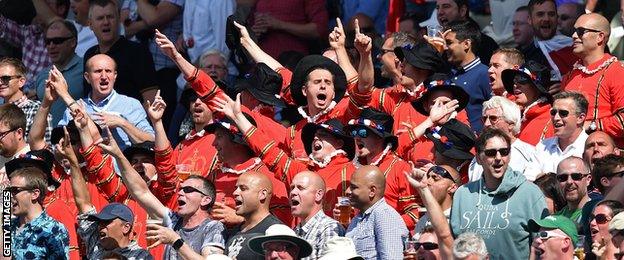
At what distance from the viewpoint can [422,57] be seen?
1759cm

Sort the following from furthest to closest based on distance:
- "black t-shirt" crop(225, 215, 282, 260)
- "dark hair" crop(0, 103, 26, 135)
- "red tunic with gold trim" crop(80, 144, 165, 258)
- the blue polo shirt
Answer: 1. "dark hair" crop(0, 103, 26, 135)
2. the blue polo shirt
3. "red tunic with gold trim" crop(80, 144, 165, 258)
4. "black t-shirt" crop(225, 215, 282, 260)

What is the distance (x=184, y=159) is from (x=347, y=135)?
1892mm

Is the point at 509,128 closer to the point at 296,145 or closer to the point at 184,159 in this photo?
the point at 296,145

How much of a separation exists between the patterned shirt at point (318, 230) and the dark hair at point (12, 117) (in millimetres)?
3813

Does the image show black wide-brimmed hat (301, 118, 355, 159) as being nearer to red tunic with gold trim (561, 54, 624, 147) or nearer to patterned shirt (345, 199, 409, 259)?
patterned shirt (345, 199, 409, 259)

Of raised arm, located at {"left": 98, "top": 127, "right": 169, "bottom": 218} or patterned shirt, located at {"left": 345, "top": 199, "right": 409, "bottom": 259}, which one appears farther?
raised arm, located at {"left": 98, "top": 127, "right": 169, "bottom": 218}

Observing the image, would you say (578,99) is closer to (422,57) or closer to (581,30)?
(581,30)

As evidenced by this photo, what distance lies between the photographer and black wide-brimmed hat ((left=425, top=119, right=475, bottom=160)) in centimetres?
1631

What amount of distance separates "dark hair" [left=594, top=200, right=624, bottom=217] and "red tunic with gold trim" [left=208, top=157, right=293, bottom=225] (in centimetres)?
317

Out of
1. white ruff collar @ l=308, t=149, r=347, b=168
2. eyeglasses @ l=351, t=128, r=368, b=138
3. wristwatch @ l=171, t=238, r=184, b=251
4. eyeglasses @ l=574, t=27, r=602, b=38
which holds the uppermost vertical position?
eyeglasses @ l=574, t=27, r=602, b=38

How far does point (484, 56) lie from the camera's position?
18766 millimetres

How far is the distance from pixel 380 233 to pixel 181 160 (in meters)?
2.99

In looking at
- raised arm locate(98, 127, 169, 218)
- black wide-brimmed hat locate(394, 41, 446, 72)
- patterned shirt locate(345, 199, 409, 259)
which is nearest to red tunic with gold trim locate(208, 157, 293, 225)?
raised arm locate(98, 127, 169, 218)

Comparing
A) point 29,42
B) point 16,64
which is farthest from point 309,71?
point 29,42
